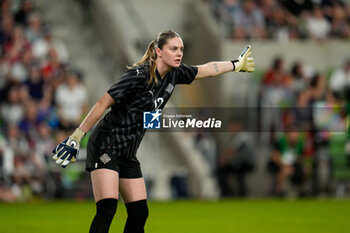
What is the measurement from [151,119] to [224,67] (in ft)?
3.80

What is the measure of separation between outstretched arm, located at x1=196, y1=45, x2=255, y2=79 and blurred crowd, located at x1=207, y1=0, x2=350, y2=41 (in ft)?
38.6

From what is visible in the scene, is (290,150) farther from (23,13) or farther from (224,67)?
(224,67)

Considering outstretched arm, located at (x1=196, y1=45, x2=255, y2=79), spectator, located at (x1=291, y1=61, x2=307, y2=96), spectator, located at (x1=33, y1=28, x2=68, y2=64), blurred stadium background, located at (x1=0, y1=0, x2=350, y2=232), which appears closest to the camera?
outstretched arm, located at (x1=196, y1=45, x2=255, y2=79)

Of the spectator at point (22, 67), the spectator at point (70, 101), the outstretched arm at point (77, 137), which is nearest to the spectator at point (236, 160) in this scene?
the spectator at point (70, 101)

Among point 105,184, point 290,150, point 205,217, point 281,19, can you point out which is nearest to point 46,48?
point 290,150

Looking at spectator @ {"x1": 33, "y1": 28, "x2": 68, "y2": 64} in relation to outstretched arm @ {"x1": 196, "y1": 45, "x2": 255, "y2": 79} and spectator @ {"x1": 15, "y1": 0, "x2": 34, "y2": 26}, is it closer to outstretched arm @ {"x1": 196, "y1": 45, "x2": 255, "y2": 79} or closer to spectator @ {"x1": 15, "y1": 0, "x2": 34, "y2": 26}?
spectator @ {"x1": 15, "y1": 0, "x2": 34, "y2": 26}

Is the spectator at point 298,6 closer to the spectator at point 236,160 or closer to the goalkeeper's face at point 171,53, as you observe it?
the spectator at point 236,160

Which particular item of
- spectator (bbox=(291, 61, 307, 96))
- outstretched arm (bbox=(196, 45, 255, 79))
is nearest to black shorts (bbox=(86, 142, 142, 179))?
outstretched arm (bbox=(196, 45, 255, 79))

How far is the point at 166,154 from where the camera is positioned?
63.1 ft

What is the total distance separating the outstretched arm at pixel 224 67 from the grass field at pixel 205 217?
3.71m

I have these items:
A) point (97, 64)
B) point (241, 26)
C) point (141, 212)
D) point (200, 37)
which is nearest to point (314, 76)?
point (241, 26)

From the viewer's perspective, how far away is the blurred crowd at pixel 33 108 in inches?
677

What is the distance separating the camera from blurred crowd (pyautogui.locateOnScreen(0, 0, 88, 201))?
677 inches

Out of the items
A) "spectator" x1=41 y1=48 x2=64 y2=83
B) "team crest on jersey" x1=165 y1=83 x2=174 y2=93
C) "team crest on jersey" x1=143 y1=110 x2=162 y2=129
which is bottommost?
"team crest on jersey" x1=143 y1=110 x2=162 y2=129
